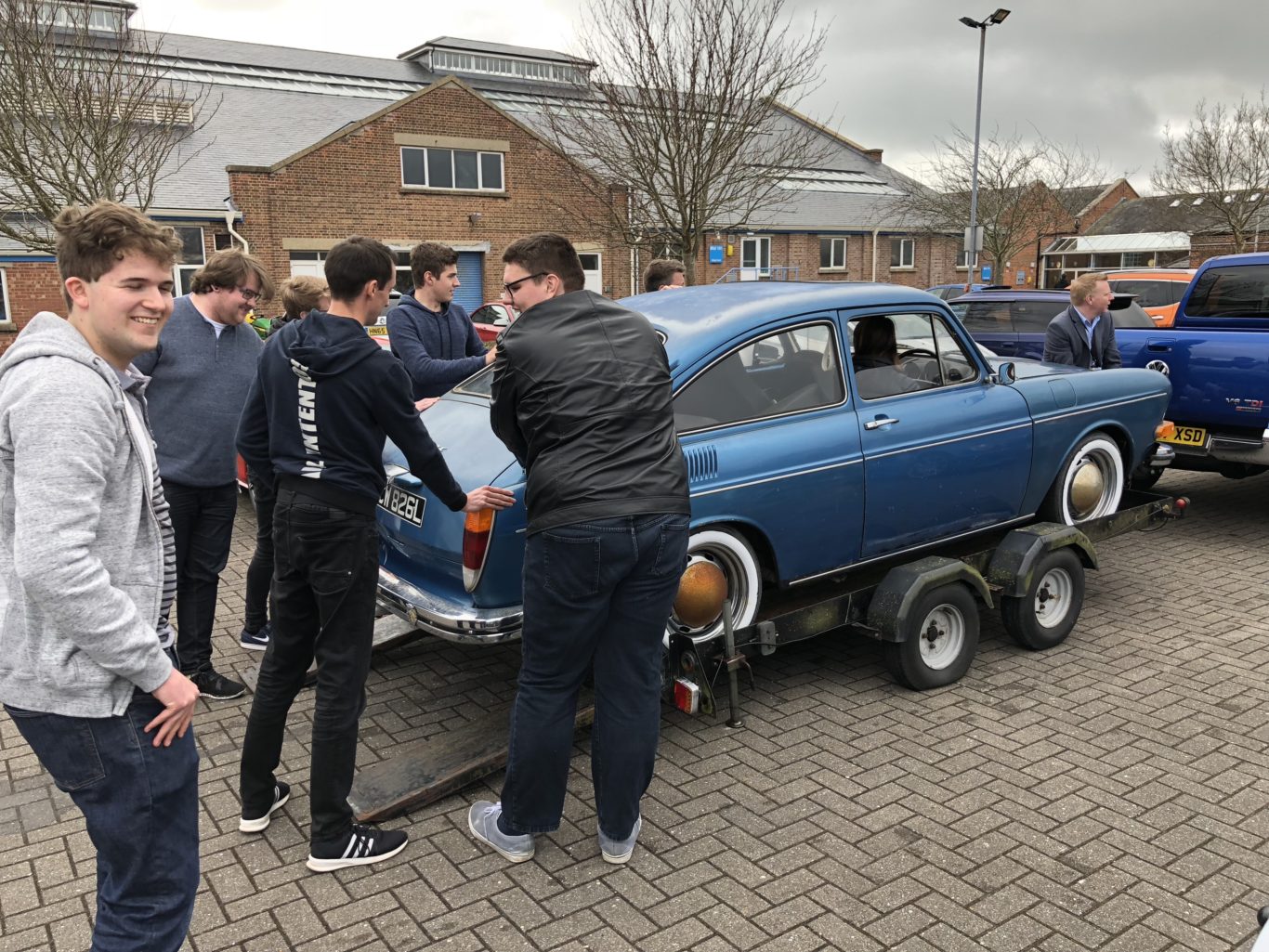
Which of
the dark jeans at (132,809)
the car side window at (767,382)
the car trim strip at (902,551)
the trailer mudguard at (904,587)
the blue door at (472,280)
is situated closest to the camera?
the dark jeans at (132,809)

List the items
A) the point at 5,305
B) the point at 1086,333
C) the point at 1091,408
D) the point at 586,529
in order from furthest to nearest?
the point at 5,305 < the point at 1086,333 < the point at 1091,408 < the point at 586,529

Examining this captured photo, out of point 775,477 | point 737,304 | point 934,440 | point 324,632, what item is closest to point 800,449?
point 775,477

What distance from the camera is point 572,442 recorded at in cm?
322

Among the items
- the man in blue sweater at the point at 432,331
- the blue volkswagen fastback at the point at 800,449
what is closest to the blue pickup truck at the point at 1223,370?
the blue volkswagen fastback at the point at 800,449

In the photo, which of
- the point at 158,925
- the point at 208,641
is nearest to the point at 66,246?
the point at 158,925

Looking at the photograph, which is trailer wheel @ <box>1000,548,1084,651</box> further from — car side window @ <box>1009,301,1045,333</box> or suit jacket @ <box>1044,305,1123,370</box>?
car side window @ <box>1009,301,1045,333</box>

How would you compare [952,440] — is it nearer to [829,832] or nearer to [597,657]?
[829,832]

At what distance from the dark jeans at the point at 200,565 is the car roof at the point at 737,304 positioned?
7.54 ft

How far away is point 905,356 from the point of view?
516 cm

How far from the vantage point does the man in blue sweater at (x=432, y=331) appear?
5148 mm

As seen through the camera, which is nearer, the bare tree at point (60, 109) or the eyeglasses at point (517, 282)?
the eyeglasses at point (517, 282)

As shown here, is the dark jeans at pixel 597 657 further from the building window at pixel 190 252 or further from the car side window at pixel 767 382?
the building window at pixel 190 252

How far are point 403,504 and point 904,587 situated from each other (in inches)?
93.3

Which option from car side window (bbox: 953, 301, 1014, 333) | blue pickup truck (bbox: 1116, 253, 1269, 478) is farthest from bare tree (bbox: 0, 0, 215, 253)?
blue pickup truck (bbox: 1116, 253, 1269, 478)
